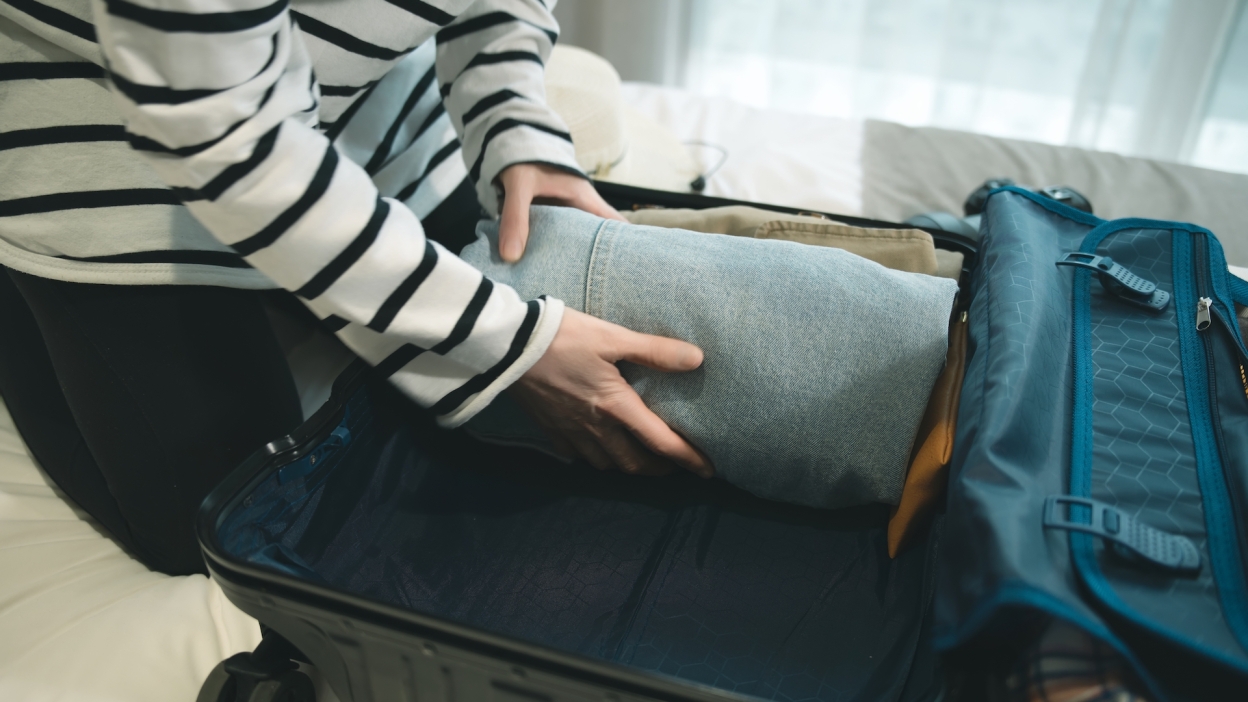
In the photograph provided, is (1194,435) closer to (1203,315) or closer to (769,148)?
(1203,315)

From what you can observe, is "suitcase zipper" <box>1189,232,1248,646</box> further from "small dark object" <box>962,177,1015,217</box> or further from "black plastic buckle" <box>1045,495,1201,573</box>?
"small dark object" <box>962,177,1015,217</box>

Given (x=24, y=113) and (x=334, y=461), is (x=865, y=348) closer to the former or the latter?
(x=334, y=461)

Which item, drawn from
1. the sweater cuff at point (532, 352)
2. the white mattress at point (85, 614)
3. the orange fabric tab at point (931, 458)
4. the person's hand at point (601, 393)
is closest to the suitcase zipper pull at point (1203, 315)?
the orange fabric tab at point (931, 458)

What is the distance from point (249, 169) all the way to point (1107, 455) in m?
0.59

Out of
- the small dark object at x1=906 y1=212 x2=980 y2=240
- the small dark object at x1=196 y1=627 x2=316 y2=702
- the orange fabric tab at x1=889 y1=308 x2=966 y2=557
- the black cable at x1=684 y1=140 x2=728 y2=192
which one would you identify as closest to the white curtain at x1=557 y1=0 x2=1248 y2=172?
the black cable at x1=684 y1=140 x2=728 y2=192

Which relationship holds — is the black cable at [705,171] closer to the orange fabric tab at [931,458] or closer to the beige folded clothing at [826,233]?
the beige folded clothing at [826,233]

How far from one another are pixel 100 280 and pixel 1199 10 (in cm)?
224

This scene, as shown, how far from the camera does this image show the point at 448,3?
0.65m

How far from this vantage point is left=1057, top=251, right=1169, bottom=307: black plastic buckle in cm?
62

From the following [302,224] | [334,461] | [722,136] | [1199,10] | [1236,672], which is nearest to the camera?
[1236,672]

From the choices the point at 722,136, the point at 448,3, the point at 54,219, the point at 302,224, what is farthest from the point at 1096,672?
the point at 722,136

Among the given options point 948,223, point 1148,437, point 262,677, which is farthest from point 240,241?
point 948,223

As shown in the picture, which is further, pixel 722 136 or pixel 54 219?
pixel 722 136

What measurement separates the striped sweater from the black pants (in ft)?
0.10
